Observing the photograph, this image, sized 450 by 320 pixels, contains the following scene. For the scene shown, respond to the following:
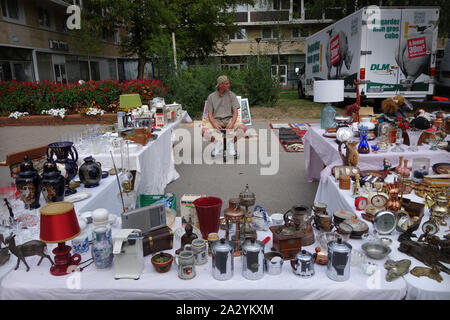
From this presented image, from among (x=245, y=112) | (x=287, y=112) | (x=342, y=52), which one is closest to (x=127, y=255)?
(x=245, y=112)

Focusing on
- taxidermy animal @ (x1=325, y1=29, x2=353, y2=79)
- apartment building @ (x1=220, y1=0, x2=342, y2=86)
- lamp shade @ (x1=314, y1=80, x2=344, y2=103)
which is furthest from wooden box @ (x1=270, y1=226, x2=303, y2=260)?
apartment building @ (x1=220, y1=0, x2=342, y2=86)

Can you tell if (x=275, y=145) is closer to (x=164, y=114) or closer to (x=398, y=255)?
(x=164, y=114)

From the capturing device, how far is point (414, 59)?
9273 mm

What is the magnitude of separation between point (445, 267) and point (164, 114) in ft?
15.3

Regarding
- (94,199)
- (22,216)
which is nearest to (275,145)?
(94,199)

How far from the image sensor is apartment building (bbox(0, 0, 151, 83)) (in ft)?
51.4

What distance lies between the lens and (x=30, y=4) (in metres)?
17.3

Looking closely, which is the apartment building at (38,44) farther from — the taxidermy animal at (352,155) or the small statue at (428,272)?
the small statue at (428,272)

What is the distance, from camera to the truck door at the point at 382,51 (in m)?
9.00

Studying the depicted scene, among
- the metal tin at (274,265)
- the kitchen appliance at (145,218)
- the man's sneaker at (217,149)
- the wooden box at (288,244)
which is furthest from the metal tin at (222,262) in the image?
the man's sneaker at (217,149)

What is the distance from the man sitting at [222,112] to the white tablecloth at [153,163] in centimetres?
76

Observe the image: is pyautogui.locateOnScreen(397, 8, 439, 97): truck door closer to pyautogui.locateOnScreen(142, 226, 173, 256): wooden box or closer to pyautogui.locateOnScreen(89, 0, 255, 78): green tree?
pyautogui.locateOnScreen(142, 226, 173, 256): wooden box

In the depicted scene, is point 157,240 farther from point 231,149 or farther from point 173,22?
point 173,22

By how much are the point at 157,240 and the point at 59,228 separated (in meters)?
0.48
